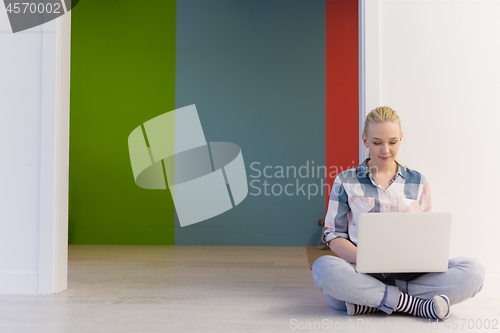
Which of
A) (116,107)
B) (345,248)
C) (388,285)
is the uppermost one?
(116,107)

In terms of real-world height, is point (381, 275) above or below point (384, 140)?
below

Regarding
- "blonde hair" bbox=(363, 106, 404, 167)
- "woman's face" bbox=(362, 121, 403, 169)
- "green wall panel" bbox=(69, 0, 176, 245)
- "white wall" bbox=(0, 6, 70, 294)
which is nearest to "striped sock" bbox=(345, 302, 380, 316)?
"woman's face" bbox=(362, 121, 403, 169)

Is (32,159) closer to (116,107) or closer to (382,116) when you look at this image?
(382,116)

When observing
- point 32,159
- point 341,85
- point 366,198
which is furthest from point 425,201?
point 341,85

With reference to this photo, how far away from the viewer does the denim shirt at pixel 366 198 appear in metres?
1.63

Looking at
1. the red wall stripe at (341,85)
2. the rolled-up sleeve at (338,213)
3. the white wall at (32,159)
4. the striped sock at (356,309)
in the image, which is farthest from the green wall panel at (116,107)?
the striped sock at (356,309)

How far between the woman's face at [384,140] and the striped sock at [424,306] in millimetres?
470

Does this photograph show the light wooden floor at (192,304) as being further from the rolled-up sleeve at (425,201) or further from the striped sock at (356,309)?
the rolled-up sleeve at (425,201)

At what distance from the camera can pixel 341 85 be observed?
152 inches

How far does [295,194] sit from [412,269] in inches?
96.3

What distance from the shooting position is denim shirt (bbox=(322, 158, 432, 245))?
1.63m

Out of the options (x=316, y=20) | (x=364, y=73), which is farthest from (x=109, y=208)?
(x=364, y=73)

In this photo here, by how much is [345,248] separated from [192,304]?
2.01 ft

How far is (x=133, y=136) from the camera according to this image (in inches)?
155
